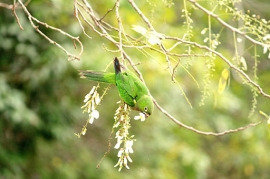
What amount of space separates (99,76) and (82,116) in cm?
250

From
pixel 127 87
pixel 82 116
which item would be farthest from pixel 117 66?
pixel 82 116

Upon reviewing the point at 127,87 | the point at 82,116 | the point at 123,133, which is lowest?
the point at 123,133

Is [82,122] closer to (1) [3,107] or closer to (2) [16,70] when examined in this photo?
(2) [16,70]

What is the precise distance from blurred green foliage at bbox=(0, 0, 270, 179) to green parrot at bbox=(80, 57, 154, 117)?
137 cm

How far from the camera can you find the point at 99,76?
1253 millimetres

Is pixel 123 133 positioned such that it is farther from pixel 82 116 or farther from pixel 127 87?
pixel 82 116

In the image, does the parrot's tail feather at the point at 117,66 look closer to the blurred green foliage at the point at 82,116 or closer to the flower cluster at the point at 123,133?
the flower cluster at the point at 123,133

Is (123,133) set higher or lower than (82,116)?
lower

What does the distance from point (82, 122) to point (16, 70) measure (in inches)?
44.0

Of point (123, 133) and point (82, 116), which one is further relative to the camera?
point (82, 116)

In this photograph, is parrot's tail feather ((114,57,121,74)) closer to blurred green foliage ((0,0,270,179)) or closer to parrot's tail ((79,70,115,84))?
parrot's tail ((79,70,115,84))

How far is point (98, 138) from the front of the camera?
419cm

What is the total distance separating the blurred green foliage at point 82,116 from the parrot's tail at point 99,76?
4.48 ft

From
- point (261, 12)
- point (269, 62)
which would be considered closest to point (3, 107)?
point (261, 12)
